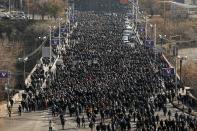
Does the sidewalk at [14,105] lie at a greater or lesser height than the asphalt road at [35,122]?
greater

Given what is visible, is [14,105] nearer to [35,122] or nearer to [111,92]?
[35,122]

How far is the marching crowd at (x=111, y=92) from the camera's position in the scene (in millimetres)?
34875

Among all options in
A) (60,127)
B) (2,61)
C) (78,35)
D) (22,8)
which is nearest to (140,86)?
(60,127)

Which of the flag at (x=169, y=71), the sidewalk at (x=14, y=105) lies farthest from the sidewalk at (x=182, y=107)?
the sidewalk at (x=14, y=105)

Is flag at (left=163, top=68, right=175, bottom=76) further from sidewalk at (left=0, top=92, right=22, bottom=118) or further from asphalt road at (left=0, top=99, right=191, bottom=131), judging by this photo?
sidewalk at (left=0, top=92, right=22, bottom=118)

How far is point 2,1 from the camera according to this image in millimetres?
141875

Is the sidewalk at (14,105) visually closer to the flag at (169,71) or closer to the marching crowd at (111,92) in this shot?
the marching crowd at (111,92)

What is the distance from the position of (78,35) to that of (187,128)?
52.3 metres

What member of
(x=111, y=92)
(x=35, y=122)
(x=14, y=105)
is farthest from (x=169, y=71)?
(x=35, y=122)

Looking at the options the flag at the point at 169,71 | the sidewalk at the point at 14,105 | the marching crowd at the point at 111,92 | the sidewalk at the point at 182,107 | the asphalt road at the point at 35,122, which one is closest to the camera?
the marching crowd at the point at 111,92

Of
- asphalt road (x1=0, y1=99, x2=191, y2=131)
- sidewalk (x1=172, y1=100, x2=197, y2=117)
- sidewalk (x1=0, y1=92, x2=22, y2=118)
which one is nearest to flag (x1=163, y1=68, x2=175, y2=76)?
sidewalk (x1=172, y1=100, x2=197, y2=117)

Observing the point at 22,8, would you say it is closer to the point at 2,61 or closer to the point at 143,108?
the point at 2,61

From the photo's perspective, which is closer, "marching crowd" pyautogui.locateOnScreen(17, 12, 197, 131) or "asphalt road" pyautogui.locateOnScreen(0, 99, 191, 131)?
"marching crowd" pyautogui.locateOnScreen(17, 12, 197, 131)

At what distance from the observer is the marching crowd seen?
34.9 m
